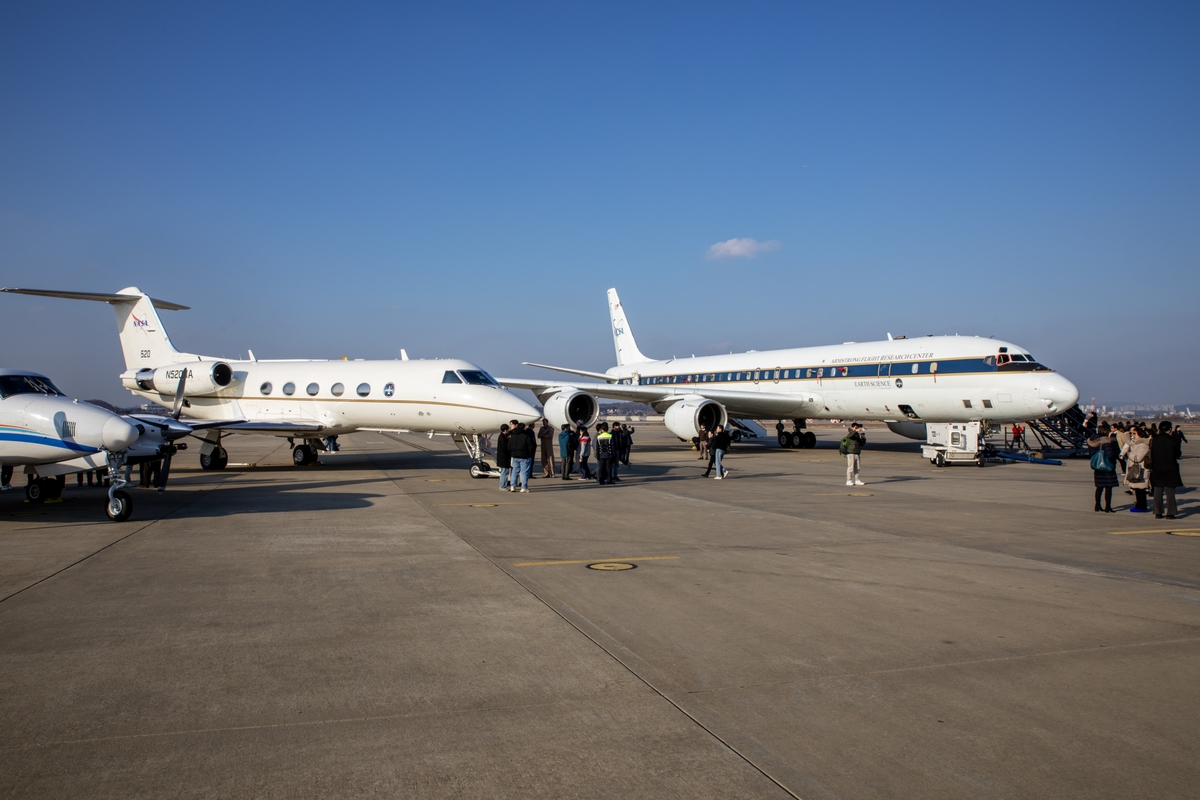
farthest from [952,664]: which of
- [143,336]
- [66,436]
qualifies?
[143,336]

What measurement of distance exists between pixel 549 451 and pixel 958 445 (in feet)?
39.2

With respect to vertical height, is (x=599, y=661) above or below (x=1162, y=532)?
below

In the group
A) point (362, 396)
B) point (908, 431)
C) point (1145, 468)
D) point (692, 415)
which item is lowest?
point (1145, 468)

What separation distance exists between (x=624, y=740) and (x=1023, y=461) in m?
25.3

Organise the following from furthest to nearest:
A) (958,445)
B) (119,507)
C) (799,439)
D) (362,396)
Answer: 1. (799,439)
2. (958,445)
3. (362,396)
4. (119,507)

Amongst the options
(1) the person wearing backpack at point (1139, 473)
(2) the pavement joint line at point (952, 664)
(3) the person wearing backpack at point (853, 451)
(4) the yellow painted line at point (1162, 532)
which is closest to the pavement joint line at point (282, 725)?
(2) the pavement joint line at point (952, 664)

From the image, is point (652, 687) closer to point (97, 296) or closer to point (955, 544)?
point (955, 544)

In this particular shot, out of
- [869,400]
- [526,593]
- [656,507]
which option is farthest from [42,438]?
[869,400]

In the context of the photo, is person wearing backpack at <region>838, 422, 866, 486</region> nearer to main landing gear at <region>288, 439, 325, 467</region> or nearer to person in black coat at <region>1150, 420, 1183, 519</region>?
person in black coat at <region>1150, 420, 1183, 519</region>

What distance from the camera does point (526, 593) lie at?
7.26 metres

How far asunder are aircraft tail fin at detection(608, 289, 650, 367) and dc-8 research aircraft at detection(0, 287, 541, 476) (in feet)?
64.4

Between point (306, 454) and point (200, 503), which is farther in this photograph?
point (306, 454)

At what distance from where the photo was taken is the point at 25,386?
40.5 ft

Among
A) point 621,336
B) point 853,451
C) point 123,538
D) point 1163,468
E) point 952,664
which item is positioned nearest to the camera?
point 952,664
